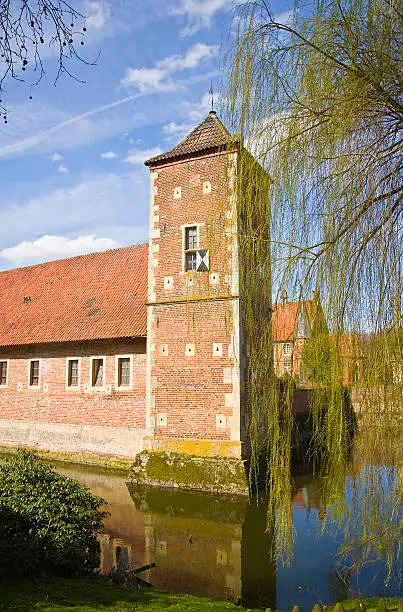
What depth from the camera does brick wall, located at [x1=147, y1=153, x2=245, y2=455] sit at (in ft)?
41.1

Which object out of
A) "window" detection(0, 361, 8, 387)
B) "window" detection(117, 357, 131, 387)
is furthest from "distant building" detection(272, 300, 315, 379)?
"window" detection(0, 361, 8, 387)

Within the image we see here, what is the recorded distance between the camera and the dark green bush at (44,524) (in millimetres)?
6336

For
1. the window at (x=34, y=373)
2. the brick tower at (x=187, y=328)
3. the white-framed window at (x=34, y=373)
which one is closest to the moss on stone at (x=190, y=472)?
the brick tower at (x=187, y=328)

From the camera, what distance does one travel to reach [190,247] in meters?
13.8

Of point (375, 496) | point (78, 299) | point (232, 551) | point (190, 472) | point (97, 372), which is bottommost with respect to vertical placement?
point (232, 551)

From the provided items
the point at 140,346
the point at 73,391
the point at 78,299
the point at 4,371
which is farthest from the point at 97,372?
the point at 4,371

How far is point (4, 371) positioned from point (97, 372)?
4785 millimetres

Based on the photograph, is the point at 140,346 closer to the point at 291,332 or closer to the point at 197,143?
the point at 197,143

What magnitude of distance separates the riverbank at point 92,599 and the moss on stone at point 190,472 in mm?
5534

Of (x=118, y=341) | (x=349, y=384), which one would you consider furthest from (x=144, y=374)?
(x=349, y=384)

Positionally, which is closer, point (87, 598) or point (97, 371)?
point (87, 598)

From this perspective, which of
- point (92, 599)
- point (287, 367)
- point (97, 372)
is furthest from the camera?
point (97, 372)

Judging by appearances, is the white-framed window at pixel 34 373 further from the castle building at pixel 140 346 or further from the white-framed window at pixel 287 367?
the white-framed window at pixel 287 367

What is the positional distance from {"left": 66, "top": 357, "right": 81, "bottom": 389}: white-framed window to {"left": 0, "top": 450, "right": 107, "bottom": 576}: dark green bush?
8.82 m
